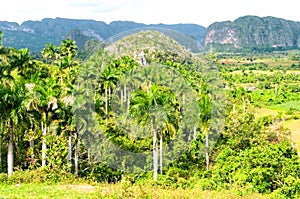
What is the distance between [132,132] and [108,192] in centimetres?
492

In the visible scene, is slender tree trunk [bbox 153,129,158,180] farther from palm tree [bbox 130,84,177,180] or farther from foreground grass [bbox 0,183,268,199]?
foreground grass [bbox 0,183,268,199]

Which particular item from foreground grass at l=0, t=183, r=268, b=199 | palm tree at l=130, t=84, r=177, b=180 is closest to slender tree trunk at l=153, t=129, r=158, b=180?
palm tree at l=130, t=84, r=177, b=180

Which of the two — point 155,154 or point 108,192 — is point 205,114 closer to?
point 155,154

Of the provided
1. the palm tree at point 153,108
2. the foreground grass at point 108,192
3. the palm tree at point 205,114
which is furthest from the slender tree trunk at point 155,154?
the foreground grass at point 108,192

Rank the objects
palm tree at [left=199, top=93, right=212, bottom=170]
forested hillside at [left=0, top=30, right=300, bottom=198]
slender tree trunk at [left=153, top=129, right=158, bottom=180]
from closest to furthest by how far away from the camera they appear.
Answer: forested hillside at [left=0, top=30, right=300, bottom=198] < slender tree trunk at [left=153, top=129, right=158, bottom=180] < palm tree at [left=199, top=93, right=212, bottom=170]

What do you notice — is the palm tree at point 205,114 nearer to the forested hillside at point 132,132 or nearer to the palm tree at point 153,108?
the forested hillside at point 132,132

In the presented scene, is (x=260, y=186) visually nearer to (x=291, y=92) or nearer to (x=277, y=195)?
(x=277, y=195)

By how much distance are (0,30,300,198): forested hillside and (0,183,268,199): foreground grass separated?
0.08 metres

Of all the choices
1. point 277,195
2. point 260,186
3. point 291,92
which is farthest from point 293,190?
point 291,92

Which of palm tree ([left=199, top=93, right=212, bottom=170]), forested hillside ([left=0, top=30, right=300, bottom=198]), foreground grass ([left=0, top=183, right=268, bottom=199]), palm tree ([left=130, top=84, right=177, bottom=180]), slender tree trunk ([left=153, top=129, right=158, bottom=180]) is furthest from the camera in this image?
palm tree ([left=199, top=93, right=212, bottom=170])

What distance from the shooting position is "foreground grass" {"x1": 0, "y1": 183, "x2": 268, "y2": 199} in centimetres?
957

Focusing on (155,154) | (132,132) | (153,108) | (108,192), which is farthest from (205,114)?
(108,192)

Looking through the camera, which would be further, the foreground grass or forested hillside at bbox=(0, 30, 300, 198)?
forested hillside at bbox=(0, 30, 300, 198)

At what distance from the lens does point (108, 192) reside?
33.1ft
